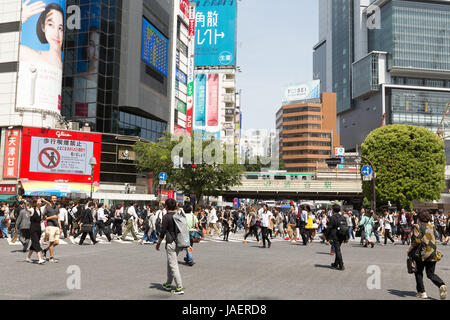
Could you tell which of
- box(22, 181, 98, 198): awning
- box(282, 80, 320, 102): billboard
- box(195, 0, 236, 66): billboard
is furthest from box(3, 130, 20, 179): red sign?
box(282, 80, 320, 102): billboard

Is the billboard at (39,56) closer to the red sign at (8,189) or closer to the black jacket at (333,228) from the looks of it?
the red sign at (8,189)

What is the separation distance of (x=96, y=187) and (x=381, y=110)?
9132 cm

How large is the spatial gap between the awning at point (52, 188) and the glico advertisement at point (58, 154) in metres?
0.55

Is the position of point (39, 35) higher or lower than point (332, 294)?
higher

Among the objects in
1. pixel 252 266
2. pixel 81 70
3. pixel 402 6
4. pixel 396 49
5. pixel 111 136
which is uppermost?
pixel 402 6

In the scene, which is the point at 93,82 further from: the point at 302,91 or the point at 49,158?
the point at 302,91

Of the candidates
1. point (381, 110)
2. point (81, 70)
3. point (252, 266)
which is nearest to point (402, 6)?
point (381, 110)

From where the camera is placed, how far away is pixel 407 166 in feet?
156

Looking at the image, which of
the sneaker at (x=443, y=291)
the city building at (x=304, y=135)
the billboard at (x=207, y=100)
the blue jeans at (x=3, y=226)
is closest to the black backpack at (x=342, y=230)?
the sneaker at (x=443, y=291)

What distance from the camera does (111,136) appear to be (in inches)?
1941

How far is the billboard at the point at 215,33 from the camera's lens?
8338 cm

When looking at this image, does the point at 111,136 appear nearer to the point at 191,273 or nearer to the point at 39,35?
the point at 39,35

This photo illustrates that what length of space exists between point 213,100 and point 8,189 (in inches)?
1981

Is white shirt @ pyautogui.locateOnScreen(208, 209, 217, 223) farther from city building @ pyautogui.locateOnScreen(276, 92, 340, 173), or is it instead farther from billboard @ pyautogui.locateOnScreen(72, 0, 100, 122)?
city building @ pyautogui.locateOnScreen(276, 92, 340, 173)
